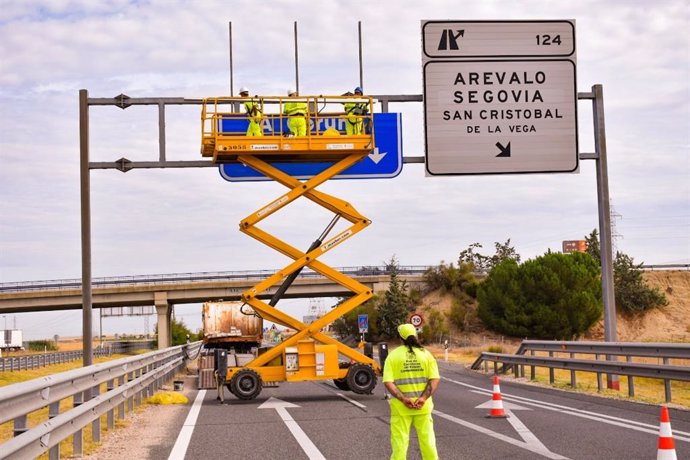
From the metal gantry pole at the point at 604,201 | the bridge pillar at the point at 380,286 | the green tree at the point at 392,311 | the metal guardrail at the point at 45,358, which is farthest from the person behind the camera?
the bridge pillar at the point at 380,286

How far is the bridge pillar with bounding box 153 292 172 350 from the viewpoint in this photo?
76.6 meters

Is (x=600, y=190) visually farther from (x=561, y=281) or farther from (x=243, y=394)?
(x=561, y=281)

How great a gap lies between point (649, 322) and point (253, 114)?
70635 mm

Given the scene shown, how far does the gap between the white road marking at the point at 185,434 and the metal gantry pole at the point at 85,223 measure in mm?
2442

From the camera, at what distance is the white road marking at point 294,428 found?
36.6ft

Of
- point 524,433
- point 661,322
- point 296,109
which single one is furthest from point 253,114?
point 661,322

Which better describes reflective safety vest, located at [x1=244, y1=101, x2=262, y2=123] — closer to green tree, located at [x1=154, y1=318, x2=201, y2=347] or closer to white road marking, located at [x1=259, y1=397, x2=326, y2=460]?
white road marking, located at [x1=259, y1=397, x2=326, y2=460]

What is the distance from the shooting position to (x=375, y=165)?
21297 millimetres

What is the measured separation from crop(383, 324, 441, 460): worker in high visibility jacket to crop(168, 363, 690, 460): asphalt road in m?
2.29

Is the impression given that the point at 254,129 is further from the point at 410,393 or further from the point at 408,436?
the point at 408,436

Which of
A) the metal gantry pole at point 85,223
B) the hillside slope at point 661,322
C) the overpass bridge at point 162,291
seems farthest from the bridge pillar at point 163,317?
the metal gantry pole at point 85,223

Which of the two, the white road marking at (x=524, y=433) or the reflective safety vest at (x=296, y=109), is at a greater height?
the reflective safety vest at (x=296, y=109)

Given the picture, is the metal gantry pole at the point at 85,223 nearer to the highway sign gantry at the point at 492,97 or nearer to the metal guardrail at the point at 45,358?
the highway sign gantry at the point at 492,97

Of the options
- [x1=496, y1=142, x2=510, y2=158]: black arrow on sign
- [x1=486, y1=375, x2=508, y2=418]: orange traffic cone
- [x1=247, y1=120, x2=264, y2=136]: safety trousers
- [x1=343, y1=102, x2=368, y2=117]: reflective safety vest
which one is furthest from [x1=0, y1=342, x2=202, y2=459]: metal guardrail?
[x1=496, y1=142, x2=510, y2=158]: black arrow on sign
